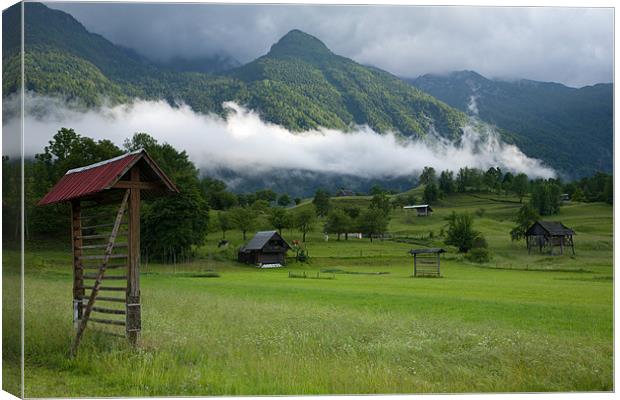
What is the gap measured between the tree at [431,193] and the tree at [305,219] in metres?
2.64

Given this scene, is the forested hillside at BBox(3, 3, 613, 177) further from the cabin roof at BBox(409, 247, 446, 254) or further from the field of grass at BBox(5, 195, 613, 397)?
the cabin roof at BBox(409, 247, 446, 254)

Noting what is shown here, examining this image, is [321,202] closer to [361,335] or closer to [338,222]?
[338,222]

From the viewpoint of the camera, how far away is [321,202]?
47.6ft

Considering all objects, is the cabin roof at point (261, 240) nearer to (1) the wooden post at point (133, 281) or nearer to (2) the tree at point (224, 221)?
(2) the tree at point (224, 221)

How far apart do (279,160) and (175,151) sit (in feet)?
6.29

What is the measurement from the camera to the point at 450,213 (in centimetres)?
1485

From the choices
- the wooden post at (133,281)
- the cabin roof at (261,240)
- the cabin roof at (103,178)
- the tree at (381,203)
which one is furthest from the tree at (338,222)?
the wooden post at (133,281)

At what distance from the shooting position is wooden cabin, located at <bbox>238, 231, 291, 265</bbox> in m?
15.3

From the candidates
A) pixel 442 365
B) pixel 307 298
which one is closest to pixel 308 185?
pixel 307 298

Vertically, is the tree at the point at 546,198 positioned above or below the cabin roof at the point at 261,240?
above

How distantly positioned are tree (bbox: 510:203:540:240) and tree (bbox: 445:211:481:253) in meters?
0.89

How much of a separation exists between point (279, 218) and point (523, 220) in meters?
5.52

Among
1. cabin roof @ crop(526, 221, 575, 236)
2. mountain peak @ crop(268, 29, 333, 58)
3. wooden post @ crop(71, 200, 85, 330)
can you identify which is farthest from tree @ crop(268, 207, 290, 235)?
wooden post @ crop(71, 200, 85, 330)

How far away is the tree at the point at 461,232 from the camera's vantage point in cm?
1493
